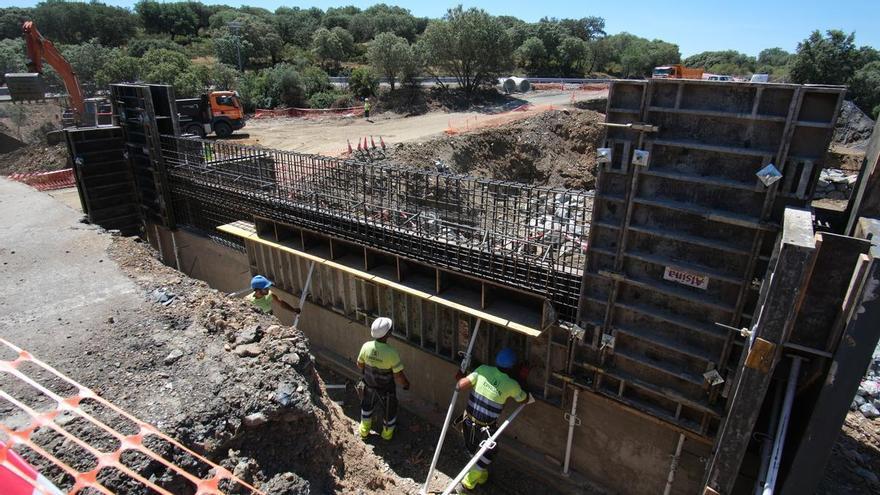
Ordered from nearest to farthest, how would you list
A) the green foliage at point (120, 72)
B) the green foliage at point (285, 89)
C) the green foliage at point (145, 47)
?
the green foliage at point (120, 72), the green foliage at point (285, 89), the green foliage at point (145, 47)

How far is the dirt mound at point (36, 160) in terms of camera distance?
2175 cm

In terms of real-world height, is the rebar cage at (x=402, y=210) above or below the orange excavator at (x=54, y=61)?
below

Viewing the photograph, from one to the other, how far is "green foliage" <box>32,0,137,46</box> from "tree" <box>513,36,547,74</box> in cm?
4736

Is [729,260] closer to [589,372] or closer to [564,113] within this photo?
[589,372]

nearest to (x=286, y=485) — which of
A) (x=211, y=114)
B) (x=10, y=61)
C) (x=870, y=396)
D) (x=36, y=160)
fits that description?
(x=870, y=396)

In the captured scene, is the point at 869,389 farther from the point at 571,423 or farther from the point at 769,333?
the point at 769,333

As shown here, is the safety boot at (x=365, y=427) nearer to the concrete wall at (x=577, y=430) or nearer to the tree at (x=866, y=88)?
the concrete wall at (x=577, y=430)

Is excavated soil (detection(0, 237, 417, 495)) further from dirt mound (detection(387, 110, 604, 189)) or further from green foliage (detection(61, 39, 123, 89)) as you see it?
green foliage (detection(61, 39, 123, 89))

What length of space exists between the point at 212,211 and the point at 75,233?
2.71 metres

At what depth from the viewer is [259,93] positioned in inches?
1391

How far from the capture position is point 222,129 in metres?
23.7

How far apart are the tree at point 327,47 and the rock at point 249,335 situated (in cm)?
5332

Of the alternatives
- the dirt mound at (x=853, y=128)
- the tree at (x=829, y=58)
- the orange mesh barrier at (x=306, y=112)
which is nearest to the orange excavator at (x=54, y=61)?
the orange mesh barrier at (x=306, y=112)

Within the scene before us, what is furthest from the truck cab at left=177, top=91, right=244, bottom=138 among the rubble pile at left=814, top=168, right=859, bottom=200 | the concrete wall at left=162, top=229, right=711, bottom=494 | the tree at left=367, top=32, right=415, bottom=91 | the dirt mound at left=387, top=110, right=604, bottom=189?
the rubble pile at left=814, top=168, right=859, bottom=200
